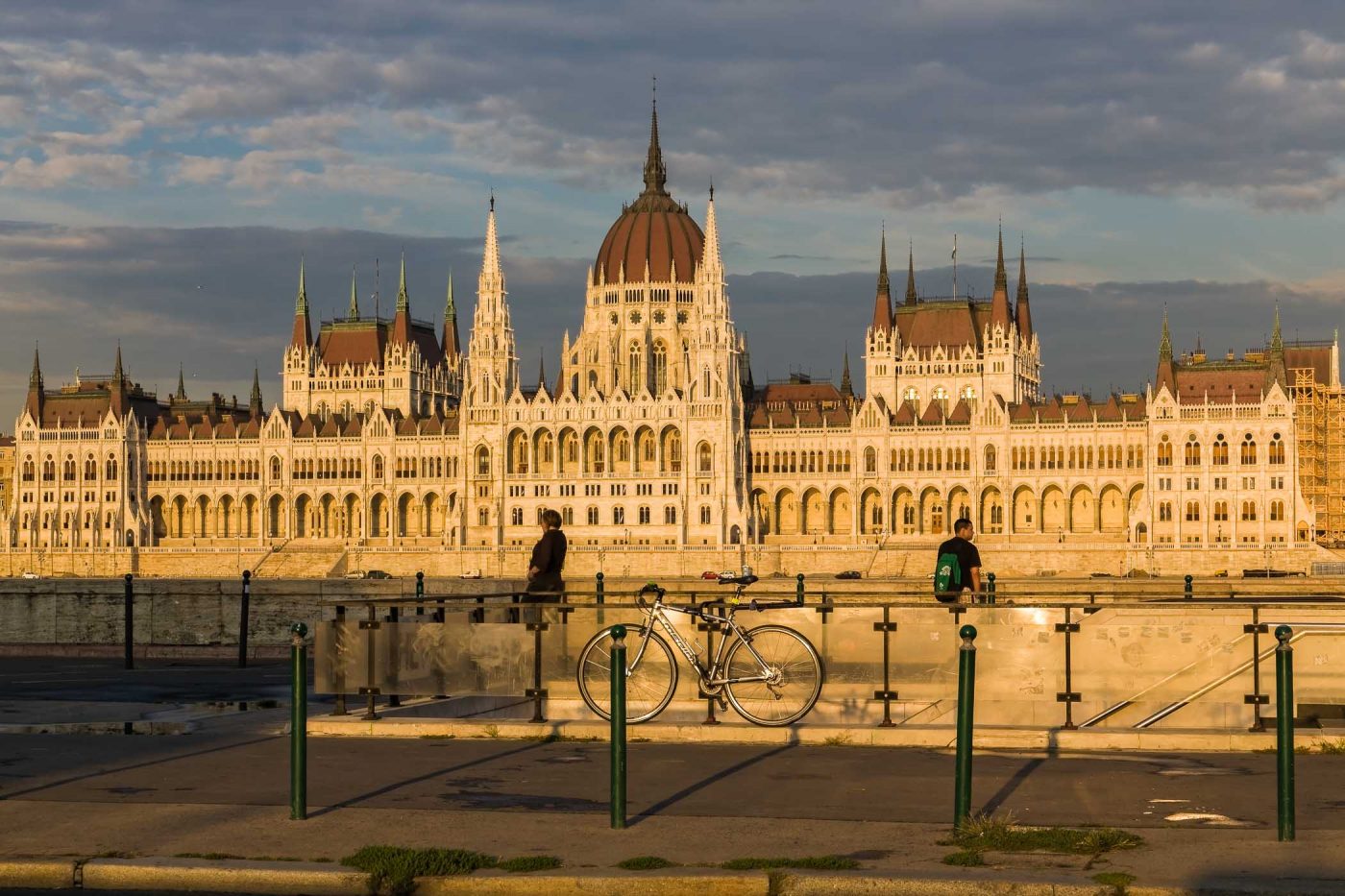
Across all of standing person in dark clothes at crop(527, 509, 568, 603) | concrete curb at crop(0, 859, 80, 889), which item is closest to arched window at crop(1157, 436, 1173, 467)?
standing person in dark clothes at crop(527, 509, 568, 603)

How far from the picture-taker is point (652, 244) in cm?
15100

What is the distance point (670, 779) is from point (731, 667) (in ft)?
12.0

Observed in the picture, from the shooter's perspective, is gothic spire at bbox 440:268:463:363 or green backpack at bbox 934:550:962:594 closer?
green backpack at bbox 934:550:962:594

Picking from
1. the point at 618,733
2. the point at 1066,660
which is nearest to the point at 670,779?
the point at 618,733

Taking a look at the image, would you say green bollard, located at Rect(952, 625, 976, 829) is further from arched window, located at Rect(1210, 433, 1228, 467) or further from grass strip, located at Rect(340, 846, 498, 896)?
arched window, located at Rect(1210, 433, 1228, 467)

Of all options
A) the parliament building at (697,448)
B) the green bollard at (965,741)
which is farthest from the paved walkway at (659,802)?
the parliament building at (697,448)

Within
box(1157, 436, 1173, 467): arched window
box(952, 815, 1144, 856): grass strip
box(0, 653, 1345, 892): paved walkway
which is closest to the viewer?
box(0, 653, 1345, 892): paved walkway

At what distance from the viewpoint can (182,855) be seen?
14.6 meters

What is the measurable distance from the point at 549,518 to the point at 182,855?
11.7m

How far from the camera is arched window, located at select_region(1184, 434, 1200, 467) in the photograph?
127281mm

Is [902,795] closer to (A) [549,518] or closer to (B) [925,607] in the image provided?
(B) [925,607]

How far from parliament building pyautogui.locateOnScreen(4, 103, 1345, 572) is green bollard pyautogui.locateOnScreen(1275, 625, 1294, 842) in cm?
10730

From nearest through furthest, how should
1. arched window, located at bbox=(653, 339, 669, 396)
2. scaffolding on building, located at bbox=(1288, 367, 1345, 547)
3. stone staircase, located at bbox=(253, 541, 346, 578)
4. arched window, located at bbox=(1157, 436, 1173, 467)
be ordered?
1. arched window, located at bbox=(1157, 436, 1173, 467)
2. scaffolding on building, located at bbox=(1288, 367, 1345, 547)
3. stone staircase, located at bbox=(253, 541, 346, 578)
4. arched window, located at bbox=(653, 339, 669, 396)

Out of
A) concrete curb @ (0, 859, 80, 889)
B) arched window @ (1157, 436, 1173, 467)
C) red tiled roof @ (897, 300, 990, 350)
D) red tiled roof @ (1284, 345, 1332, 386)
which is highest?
red tiled roof @ (897, 300, 990, 350)
